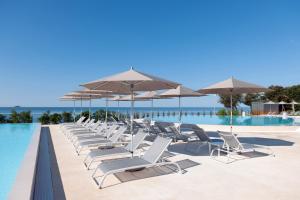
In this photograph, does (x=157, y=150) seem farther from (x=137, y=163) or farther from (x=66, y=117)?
(x=66, y=117)

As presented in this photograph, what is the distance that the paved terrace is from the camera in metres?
3.39

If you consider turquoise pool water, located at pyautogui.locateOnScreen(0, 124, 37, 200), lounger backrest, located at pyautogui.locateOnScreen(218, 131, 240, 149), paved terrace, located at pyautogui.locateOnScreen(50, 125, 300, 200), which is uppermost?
lounger backrest, located at pyautogui.locateOnScreen(218, 131, 240, 149)

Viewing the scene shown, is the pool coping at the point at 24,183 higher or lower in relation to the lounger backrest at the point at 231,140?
lower

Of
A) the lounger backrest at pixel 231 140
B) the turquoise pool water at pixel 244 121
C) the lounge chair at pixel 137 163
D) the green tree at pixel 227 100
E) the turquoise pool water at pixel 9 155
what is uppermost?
the green tree at pixel 227 100

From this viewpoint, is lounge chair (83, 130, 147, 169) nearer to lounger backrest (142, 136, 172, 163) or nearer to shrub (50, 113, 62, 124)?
lounger backrest (142, 136, 172, 163)

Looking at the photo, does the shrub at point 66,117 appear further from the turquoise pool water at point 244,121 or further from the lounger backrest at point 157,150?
the lounger backrest at point 157,150

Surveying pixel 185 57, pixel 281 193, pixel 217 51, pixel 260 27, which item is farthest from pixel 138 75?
pixel 185 57

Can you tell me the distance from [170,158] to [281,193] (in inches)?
104

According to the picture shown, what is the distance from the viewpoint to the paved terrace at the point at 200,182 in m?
3.39

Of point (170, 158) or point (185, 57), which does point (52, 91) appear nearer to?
point (185, 57)

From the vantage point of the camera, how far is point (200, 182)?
394cm

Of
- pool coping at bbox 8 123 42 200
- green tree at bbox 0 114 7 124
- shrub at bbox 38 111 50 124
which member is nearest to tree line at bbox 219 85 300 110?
shrub at bbox 38 111 50 124

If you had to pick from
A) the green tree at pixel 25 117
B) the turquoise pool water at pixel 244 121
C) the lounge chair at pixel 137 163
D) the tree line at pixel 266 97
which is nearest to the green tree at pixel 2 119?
the green tree at pixel 25 117

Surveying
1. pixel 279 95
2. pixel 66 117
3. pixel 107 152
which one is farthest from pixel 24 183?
pixel 279 95
